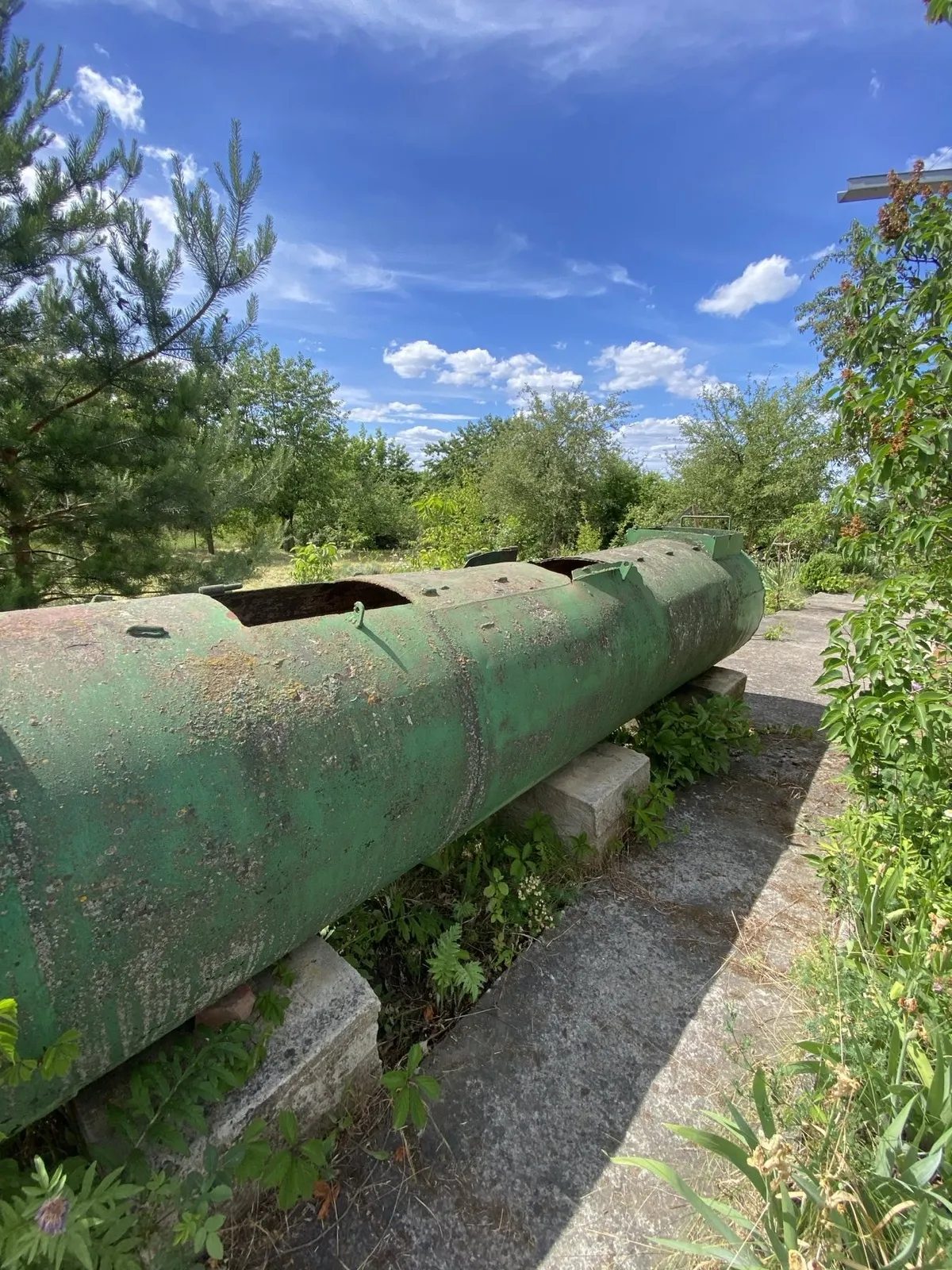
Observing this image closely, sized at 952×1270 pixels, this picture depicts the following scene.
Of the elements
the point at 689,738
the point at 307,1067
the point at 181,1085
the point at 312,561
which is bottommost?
the point at 307,1067

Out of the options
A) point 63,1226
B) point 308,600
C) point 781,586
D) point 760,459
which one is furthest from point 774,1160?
point 760,459

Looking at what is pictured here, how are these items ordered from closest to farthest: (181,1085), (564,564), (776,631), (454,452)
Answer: (181,1085)
(564,564)
(776,631)
(454,452)

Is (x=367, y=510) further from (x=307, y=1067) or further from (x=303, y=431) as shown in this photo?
(x=307, y=1067)

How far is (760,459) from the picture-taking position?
45.9ft

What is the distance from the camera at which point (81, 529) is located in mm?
4258

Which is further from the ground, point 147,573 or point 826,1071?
point 147,573

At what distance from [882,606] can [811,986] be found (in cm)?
149

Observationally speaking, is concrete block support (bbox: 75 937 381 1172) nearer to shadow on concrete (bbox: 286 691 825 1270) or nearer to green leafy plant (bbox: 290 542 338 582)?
shadow on concrete (bbox: 286 691 825 1270)

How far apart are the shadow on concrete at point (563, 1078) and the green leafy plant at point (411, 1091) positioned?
12 centimetres

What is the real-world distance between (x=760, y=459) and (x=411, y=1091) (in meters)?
15.4

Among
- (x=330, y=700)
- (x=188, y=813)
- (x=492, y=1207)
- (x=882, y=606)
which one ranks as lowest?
(x=492, y=1207)

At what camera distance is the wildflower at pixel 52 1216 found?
913 mm

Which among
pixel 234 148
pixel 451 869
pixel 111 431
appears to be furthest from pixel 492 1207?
pixel 234 148

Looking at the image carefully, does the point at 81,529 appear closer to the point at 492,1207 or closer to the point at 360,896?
the point at 360,896
